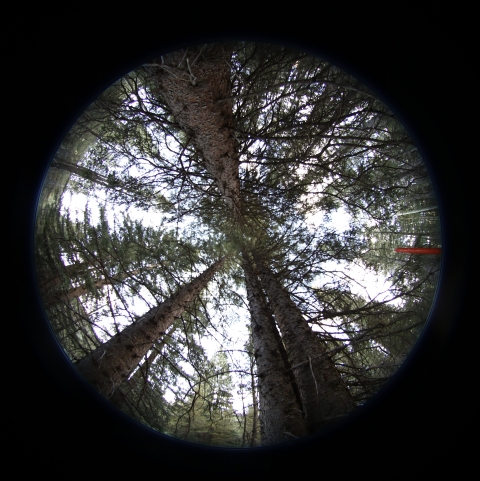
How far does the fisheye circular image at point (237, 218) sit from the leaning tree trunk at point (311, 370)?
0.8 inches

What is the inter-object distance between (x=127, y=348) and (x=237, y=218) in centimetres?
293

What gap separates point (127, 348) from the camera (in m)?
2.63

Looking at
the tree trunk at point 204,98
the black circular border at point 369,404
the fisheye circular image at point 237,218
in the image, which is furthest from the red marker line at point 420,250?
the tree trunk at point 204,98

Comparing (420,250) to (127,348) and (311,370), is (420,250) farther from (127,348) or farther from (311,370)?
(127,348)

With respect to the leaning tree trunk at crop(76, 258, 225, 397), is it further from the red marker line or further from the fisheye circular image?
the red marker line

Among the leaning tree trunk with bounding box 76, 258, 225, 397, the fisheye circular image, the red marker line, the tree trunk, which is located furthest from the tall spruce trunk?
the tree trunk

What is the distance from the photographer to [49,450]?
1436 mm

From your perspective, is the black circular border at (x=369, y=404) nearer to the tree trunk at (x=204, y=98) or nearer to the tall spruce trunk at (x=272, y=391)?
the tall spruce trunk at (x=272, y=391)

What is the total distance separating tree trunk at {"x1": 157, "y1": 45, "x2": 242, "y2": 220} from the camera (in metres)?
1.98

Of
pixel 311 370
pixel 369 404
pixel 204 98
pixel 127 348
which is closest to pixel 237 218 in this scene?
pixel 204 98

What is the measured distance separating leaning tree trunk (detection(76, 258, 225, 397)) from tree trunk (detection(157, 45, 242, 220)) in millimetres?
2091

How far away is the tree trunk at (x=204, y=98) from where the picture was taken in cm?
198

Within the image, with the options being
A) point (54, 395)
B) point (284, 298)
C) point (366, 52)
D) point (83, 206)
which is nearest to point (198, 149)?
point (83, 206)

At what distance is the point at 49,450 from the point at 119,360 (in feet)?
3.41
